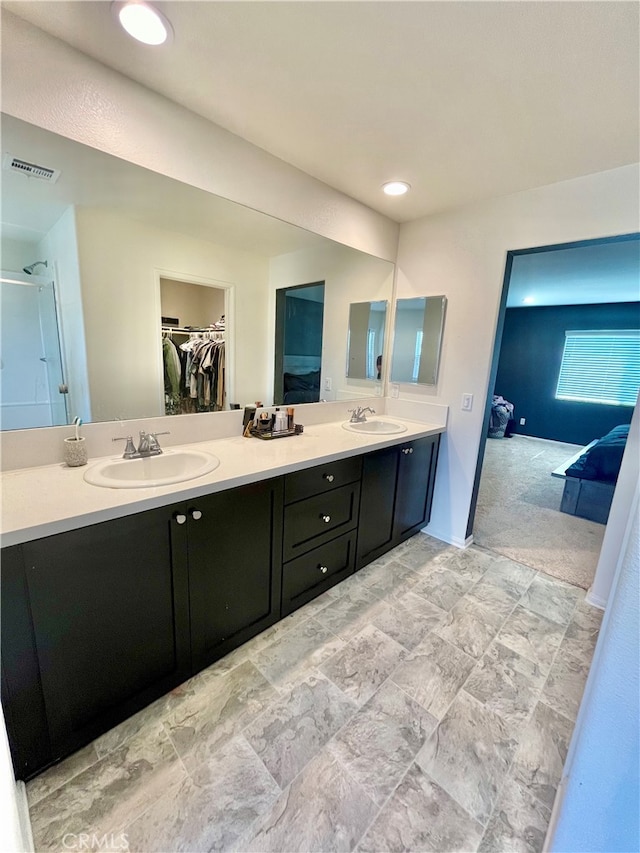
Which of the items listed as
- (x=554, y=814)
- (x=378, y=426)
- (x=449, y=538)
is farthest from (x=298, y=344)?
(x=554, y=814)

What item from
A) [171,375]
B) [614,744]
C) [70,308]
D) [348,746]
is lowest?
[348,746]

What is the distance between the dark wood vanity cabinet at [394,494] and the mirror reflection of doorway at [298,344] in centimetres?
70

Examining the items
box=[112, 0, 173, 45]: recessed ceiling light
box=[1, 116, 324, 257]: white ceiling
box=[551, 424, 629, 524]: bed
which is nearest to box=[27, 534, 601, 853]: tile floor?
box=[551, 424, 629, 524]: bed

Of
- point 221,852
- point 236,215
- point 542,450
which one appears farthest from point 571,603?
point 542,450

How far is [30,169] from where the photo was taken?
126 centimetres

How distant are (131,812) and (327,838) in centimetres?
59

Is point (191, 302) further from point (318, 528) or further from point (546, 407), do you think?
point (546, 407)

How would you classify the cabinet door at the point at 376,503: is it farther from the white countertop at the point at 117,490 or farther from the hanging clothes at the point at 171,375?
the hanging clothes at the point at 171,375

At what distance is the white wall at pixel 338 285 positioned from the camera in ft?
7.09

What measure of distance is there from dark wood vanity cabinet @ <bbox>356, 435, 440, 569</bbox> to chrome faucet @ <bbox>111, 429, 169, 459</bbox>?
109cm

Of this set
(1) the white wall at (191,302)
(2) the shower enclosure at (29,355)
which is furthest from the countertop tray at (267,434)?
(2) the shower enclosure at (29,355)

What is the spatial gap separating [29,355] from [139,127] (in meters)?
1.02

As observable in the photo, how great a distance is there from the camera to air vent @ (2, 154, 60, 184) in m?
1.21

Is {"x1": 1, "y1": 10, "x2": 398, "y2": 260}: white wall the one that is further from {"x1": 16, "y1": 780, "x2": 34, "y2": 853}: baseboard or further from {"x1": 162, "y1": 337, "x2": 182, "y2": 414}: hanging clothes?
{"x1": 16, "y1": 780, "x2": 34, "y2": 853}: baseboard
